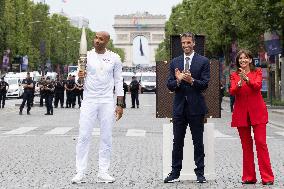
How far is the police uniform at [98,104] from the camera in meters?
12.0

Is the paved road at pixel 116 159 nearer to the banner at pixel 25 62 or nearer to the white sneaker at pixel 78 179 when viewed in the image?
the white sneaker at pixel 78 179

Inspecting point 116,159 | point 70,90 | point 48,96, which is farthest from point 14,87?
point 116,159

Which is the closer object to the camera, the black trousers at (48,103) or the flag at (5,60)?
the black trousers at (48,103)

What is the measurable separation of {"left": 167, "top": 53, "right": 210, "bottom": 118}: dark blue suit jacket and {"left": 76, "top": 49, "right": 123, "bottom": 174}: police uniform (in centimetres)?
79

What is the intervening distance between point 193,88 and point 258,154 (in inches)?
44.6

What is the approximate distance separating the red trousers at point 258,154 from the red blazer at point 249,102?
0.11 meters

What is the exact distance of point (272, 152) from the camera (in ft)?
58.5

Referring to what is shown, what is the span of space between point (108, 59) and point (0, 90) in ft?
127

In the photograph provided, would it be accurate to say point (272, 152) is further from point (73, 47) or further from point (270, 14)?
point (73, 47)

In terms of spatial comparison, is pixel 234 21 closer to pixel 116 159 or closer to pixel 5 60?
pixel 116 159

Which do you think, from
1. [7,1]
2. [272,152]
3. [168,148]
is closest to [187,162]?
[168,148]

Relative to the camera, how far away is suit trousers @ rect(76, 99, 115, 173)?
39.4 ft

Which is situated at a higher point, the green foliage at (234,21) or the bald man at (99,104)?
the green foliage at (234,21)

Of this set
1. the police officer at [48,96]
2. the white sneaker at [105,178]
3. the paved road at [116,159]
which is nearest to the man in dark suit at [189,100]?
the paved road at [116,159]
